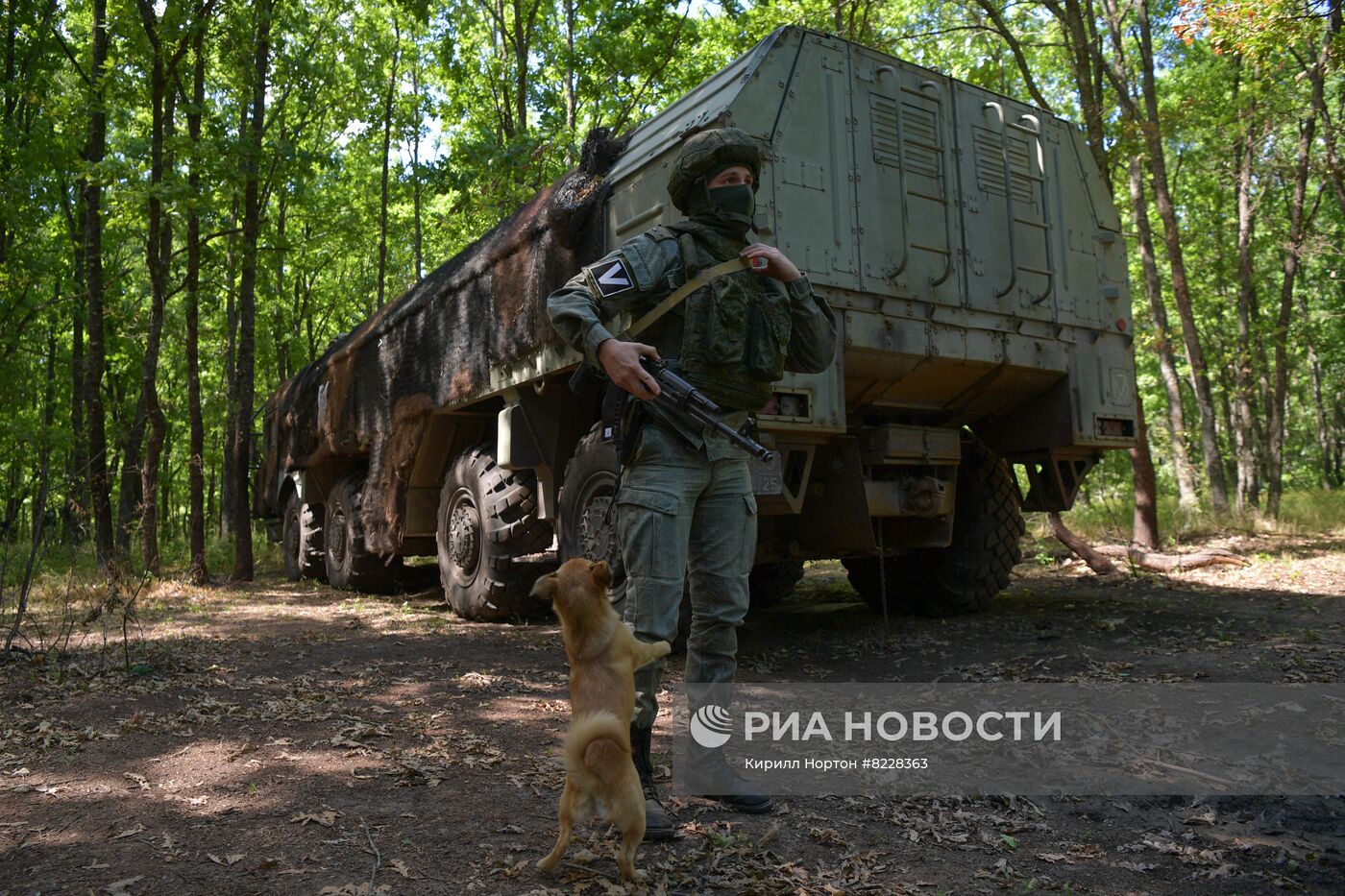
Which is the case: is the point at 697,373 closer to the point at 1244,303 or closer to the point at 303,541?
the point at 303,541

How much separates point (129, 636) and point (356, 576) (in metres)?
3.77

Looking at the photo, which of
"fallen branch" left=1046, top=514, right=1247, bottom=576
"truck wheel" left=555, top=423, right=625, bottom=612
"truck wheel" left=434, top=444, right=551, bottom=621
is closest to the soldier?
"truck wheel" left=555, top=423, right=625, bottom=612

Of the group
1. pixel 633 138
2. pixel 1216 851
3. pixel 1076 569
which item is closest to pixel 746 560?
pixel 1216 851

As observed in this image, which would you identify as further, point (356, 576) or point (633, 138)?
point (356, 576)

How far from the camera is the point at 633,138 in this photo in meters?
5.91

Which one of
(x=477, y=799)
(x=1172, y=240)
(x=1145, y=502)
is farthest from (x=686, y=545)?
(x=1172, y=240)

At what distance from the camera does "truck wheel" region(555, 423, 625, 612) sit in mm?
5340

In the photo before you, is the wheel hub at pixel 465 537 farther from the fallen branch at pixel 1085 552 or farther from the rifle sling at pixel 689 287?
the fallen branch at pixel 1085 552

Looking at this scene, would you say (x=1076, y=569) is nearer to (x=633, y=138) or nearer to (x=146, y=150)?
(x=633, y=138)

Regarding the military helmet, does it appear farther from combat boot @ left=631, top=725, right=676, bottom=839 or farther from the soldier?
combat boot @ left=631, top=725, right=676, bottom=839

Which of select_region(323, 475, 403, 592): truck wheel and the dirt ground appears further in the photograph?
select_region(323, 475, 403, 592): truck wheel

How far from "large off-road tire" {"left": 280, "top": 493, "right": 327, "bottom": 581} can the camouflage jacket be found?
876 cm

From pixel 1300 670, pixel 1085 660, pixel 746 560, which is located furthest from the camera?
pixel 1085 660

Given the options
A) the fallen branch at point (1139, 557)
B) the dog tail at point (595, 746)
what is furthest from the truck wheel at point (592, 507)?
the fallen branch at point (1139, 557)
